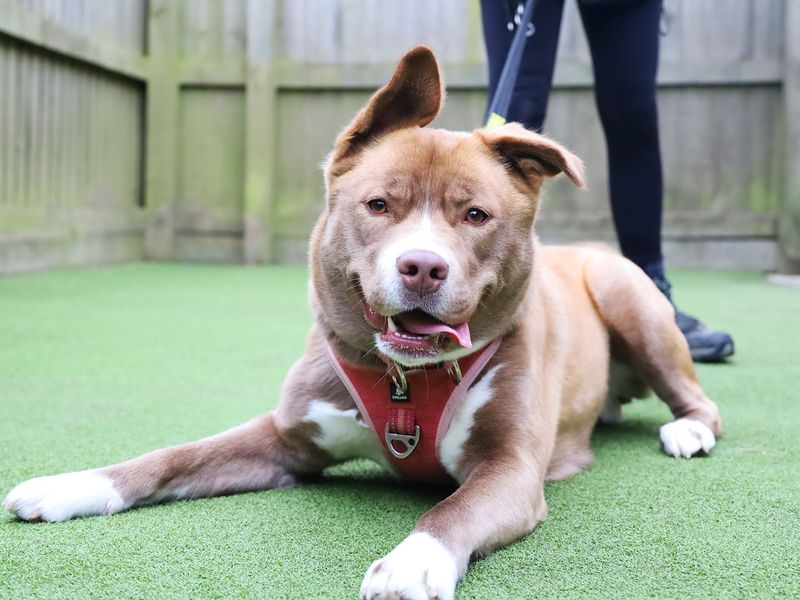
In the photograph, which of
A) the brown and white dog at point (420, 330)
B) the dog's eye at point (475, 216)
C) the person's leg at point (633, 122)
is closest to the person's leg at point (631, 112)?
the person's leg at point (633, 122)

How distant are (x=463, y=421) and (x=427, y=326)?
258mm

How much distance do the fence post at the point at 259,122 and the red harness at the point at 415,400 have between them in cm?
683

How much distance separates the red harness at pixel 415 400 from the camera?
6.59ft

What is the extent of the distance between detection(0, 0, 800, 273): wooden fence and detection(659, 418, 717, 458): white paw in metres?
5.52

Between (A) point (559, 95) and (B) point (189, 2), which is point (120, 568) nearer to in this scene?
(A) point (559, 95)

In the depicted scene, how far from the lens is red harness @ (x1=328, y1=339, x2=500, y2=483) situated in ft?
6.59

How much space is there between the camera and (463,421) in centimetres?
201

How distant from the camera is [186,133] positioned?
8.92 meters

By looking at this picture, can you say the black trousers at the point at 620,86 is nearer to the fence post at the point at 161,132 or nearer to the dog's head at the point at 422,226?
the dog's head at the point at 422,226

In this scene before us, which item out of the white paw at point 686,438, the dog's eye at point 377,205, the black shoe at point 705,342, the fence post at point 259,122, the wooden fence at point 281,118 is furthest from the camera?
the fence post at point 259,122

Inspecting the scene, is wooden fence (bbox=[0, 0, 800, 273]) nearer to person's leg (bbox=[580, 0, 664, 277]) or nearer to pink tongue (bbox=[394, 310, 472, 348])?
person's leg (bbox=[580, 0, 664, 277])

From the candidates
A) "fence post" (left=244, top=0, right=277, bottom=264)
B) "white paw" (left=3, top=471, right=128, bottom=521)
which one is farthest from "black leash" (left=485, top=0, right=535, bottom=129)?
"fence post" (left=244, top=0, right=277, bottom=264)

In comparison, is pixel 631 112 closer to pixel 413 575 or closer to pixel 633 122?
pixel 633 122

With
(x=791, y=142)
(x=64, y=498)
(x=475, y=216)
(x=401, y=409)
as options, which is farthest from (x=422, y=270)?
(x=791, y=142)
